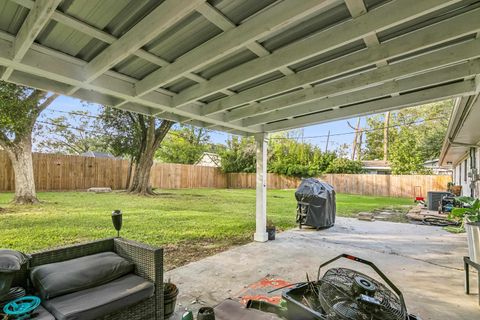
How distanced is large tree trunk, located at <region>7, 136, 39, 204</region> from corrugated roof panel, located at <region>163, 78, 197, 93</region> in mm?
7414

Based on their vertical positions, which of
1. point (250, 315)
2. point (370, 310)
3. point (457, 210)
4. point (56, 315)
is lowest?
point (250, 315)

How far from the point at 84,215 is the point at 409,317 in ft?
23.6

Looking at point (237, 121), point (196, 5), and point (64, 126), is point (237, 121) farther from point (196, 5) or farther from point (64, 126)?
point (64, 126)

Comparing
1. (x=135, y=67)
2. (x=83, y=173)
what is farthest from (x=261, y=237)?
(x=83, y=173)

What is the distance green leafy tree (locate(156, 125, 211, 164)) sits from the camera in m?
22.1

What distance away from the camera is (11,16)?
5.88ft

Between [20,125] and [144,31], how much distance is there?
22.6 ft

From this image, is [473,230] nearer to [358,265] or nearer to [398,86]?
[358,265]

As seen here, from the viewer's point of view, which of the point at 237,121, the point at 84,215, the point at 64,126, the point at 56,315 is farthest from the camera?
the point at 64,126

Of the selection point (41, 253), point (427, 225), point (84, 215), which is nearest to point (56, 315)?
point (41, 253)

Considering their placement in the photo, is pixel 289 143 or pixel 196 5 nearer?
pixel 196 5

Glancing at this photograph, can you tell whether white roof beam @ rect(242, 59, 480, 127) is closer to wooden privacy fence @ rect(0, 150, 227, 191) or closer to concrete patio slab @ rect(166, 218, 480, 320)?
concrete patio slab @ rect(166, 218, 480, 320)

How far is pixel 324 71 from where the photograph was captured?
2.37 metres

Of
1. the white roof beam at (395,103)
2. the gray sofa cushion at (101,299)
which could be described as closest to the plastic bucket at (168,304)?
the gray sofa cushion at (101,299)
